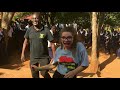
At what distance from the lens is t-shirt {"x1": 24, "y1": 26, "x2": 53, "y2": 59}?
4957 millimetres

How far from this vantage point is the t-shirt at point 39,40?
4957 mm

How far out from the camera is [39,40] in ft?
16.3

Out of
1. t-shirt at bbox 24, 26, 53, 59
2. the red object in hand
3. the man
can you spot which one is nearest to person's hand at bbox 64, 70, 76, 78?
the red object in hand

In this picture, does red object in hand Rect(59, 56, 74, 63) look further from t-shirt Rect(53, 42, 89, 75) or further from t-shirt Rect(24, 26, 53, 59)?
t-shirt Rect(24, 26, 53, 59)

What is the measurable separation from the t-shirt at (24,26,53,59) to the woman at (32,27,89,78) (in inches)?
36.3

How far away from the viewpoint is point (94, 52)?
11.1 meters

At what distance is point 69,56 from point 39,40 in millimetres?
1050

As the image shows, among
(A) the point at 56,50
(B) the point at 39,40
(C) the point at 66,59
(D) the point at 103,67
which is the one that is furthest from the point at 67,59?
(D) the point at 103,67

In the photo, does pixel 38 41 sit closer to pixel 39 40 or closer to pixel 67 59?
pixel 39 40

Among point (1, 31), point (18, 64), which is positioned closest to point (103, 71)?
point (18, 64)

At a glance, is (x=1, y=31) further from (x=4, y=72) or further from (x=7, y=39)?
(x=4, y=72)

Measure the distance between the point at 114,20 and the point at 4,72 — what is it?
9232 mm
